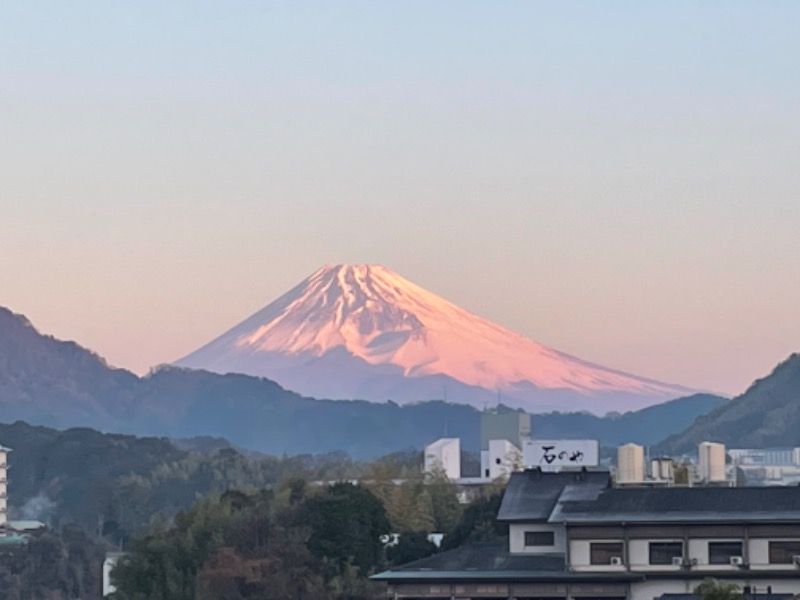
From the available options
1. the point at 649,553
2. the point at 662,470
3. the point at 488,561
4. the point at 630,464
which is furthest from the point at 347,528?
the point at 649,553

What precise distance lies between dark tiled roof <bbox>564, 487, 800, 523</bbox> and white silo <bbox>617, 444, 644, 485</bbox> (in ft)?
29.9

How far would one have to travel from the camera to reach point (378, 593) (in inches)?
3954

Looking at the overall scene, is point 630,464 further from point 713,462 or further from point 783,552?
point 783,552

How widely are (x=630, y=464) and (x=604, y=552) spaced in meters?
12.8

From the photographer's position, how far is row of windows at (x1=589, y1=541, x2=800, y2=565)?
81.1m

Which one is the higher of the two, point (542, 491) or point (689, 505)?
point (542, 491)

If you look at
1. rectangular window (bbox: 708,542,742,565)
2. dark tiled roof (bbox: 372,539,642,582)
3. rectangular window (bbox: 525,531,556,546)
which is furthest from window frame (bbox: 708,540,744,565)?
rectangular window (bbox: 525,531,556,546)

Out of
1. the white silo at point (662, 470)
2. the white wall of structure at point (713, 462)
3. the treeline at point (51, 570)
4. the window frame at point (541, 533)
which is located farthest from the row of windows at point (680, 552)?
the treeline at point (51, 570)

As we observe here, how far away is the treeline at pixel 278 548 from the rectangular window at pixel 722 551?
22.2 m

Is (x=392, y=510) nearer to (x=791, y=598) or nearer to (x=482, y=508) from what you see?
(x=482, y=508)

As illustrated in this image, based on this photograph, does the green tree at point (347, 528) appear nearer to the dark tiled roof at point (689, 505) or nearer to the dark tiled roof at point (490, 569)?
the dark tiled roof at point (490, 569)

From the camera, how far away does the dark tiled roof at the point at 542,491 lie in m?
87.6

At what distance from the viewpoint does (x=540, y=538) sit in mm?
87062

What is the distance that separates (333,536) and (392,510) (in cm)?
2588
